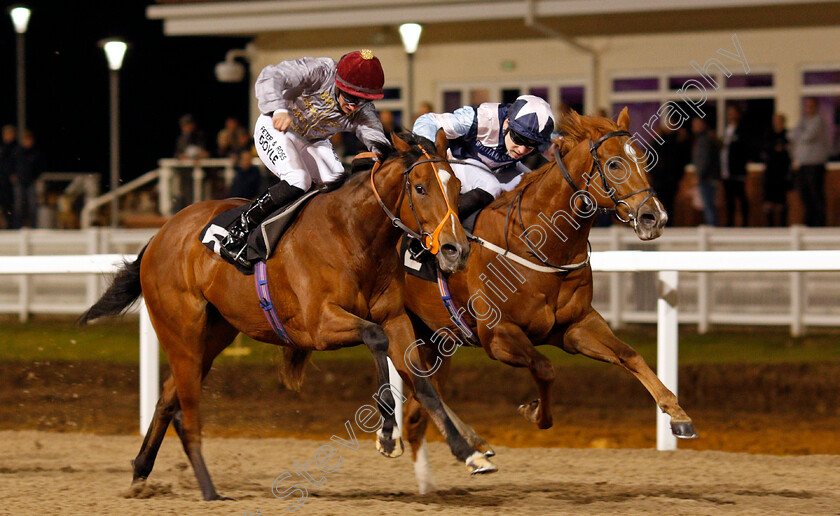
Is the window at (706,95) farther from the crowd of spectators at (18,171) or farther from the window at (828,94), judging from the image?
the crowd of spectators at (18,171)

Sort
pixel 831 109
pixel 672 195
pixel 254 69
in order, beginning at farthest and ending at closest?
1. pixel 254 69
2. pixel 831 109
3. pixel 672 195

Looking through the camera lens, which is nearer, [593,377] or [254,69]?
[593,377]

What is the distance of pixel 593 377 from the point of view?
30.9 ft

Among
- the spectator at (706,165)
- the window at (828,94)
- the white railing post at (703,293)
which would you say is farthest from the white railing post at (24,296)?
the window at (828,94)

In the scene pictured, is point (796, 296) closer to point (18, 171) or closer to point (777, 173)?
point (777, 173)

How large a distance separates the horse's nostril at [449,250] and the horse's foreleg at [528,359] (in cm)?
84

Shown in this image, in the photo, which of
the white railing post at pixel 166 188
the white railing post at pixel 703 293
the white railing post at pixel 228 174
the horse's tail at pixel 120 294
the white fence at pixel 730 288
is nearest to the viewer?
the horse's tail at pixel 120 294

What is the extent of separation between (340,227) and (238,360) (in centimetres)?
532

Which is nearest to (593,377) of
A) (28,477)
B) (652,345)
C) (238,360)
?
(652,345)

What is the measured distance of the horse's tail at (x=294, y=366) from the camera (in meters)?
5.18

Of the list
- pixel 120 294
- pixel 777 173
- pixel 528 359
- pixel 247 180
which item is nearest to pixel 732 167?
pixel 777 173

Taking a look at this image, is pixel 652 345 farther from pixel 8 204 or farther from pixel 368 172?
pixel 8 204

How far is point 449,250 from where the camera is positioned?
13.5 feet

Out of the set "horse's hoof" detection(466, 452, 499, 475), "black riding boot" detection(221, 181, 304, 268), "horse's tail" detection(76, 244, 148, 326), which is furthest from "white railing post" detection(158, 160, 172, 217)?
"horse's hoof" detection(466, 452, 499, 475)
